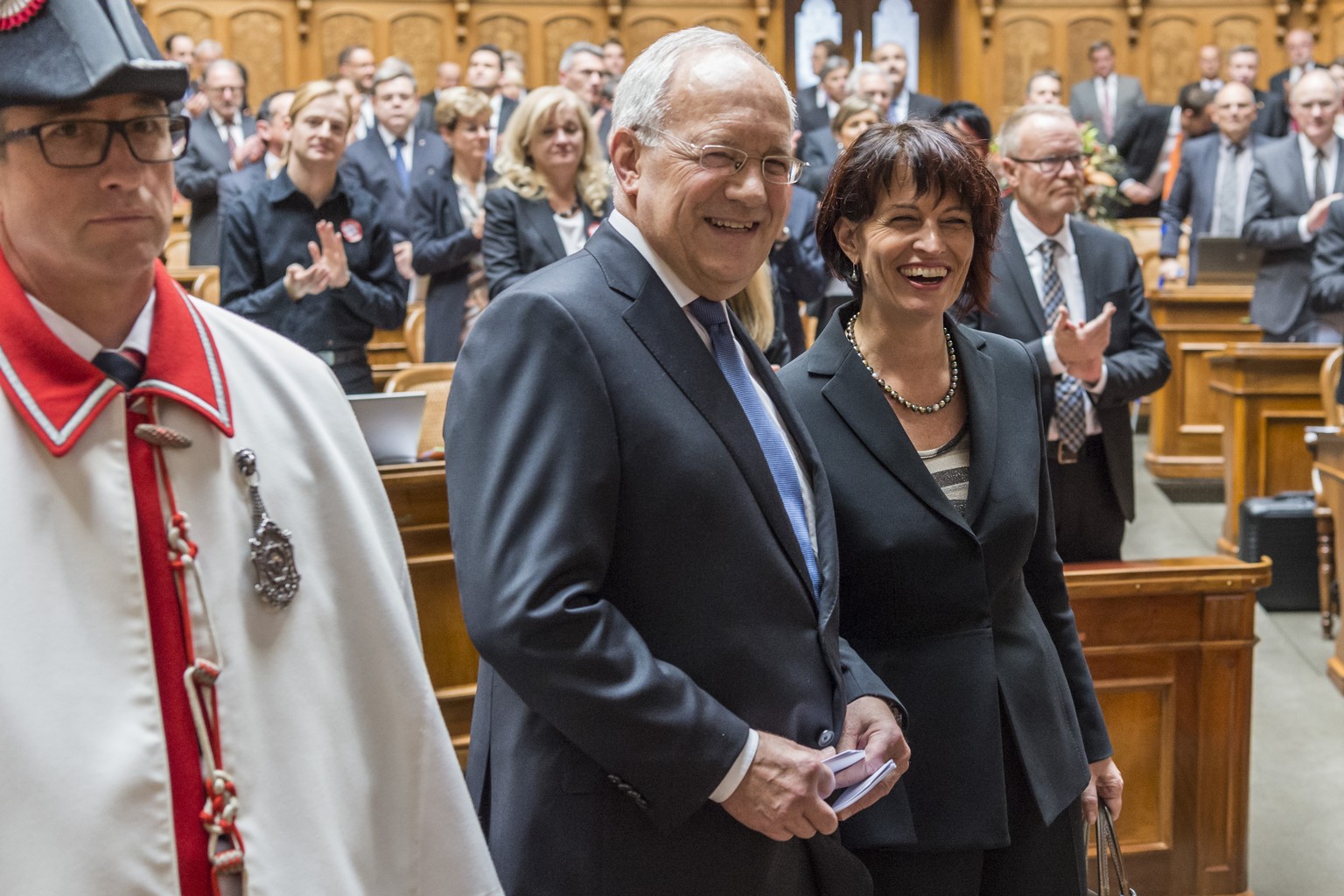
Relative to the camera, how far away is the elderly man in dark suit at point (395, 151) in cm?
669

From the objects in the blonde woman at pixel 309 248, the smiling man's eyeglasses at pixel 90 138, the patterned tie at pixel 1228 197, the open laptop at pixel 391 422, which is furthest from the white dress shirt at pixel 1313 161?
the smiling man's eyeglasses at pixel 90 138

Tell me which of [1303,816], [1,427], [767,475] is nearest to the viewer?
[1,427]

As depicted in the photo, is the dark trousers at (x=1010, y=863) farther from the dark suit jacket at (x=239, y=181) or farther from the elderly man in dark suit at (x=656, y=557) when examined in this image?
the dark suit jacket at (x=239, y=181)

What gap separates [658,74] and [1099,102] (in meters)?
10.0

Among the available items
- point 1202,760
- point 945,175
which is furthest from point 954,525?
point 1202,760

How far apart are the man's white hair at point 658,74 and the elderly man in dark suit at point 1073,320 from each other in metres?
1.66

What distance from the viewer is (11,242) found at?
1169mm

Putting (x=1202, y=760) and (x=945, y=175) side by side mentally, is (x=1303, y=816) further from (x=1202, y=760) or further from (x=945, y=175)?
(x=945, y=175)

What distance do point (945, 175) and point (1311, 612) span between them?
150 inches

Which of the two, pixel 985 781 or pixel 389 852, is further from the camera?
pixel 985 781

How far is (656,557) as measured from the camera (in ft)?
4.87

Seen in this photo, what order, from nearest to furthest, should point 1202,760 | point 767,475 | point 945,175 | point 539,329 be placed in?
point 539,329 < point 767,475 < point 945,175 < point 1202,760

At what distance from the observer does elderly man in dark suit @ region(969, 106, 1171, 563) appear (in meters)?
3.22

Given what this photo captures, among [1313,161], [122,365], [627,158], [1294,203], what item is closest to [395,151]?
[1294,203]
